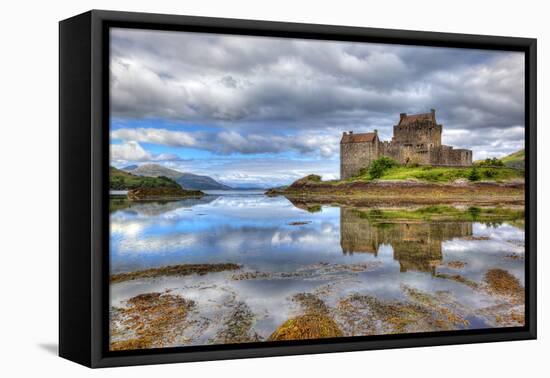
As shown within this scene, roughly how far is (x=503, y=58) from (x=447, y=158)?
1689 mm

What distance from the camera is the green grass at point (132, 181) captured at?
955cm

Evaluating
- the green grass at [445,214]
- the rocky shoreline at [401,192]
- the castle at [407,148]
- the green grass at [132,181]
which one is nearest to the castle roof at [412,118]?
the castle at [407,148]

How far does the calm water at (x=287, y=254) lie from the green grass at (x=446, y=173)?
0.69 m

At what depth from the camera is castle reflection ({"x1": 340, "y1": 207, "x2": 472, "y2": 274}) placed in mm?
10887

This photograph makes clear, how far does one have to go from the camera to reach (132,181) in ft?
32.2

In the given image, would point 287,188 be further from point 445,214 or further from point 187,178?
→ point 445,214

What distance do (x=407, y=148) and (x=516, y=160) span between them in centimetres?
175

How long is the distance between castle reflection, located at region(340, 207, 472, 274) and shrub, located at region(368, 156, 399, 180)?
1.99ft

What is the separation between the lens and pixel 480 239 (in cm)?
1155

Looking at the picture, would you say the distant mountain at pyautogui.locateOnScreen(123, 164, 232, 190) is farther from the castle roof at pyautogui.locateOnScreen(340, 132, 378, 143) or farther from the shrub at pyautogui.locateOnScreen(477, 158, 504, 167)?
the shrub at pyautogui.locateOnScreen(477, 158, 504, 167)

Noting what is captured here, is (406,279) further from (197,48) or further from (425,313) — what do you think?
(197,48)

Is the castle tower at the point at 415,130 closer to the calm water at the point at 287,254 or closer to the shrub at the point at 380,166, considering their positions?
the shrub at the point at 380,166

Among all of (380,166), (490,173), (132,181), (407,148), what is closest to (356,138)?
(380,166)

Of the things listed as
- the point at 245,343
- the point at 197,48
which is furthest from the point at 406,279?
the point at 197,48
